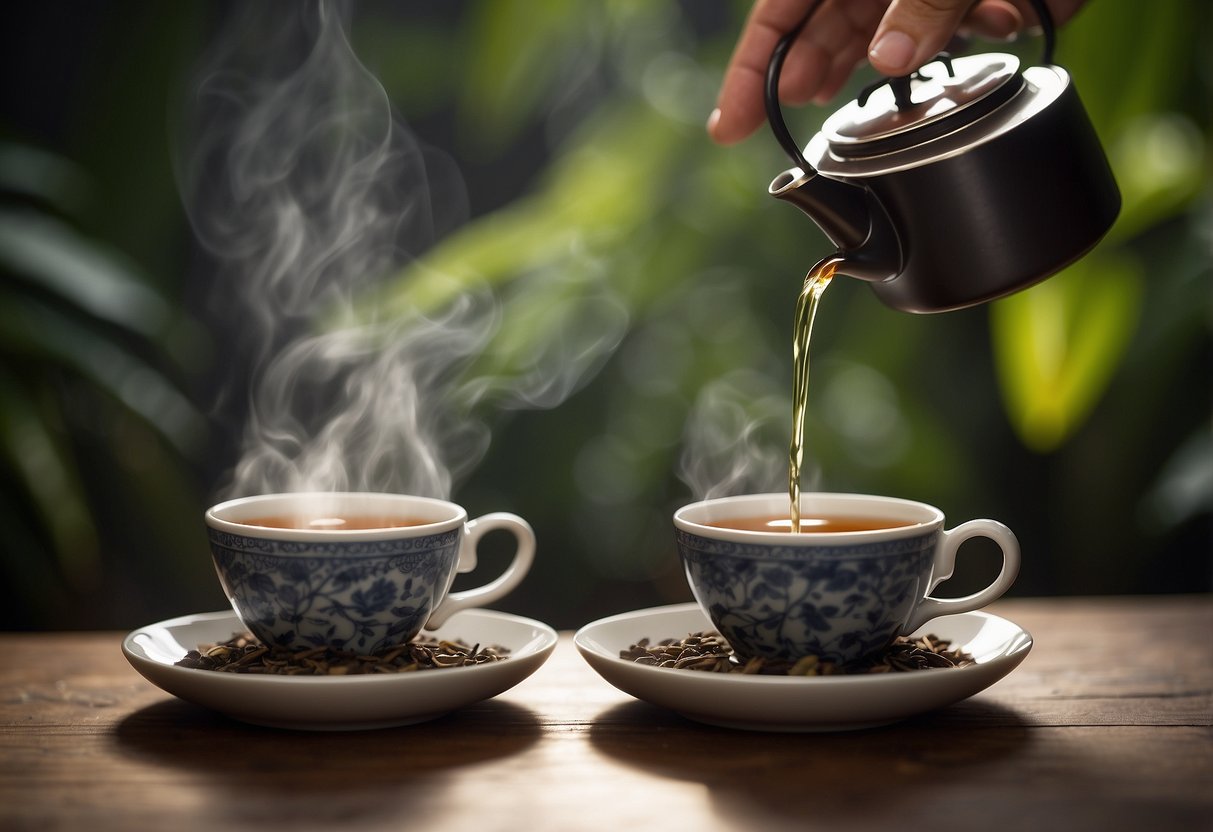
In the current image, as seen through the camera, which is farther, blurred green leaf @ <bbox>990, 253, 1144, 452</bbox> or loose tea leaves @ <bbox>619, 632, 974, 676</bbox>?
blurred green leaf @ <bbox>990, 253, 1144, 452</bbox>

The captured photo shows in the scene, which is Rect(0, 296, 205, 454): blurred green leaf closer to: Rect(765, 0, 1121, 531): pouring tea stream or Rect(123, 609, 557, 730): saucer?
Rect(123, 609, 557, 730): saucer

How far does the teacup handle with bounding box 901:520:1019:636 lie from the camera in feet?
3.35

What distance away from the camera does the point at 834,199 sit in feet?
3.35

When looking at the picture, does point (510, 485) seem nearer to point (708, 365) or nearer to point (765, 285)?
point (708, 365)

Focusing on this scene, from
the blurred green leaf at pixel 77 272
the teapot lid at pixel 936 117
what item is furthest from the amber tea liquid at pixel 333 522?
the blurred green leaf at pixel 77 272

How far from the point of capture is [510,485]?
2447 mm

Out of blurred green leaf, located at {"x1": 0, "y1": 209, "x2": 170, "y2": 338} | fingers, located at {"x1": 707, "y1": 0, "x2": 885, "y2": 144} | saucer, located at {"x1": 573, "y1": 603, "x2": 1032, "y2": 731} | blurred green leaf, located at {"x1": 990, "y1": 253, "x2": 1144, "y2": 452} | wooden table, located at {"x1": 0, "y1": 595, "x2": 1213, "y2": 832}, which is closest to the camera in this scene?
wooden table, located at {"x1": 0, "y1": 595, "x2": 1213, "y2": 832}

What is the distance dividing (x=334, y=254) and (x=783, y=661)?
5.76 ft

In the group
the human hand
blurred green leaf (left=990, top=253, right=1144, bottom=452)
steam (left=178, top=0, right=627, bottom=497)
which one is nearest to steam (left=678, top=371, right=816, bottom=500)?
steam (left=178, top=0, right=627, bottom=497)

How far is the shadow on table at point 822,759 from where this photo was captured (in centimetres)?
81

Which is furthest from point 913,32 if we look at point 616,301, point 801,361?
point 616,301

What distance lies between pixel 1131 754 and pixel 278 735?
623 mm

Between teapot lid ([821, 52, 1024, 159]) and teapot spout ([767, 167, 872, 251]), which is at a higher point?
teapot lid ([821, 52, 1024, 159])

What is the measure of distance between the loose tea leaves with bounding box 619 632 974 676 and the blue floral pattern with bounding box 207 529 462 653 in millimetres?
194
